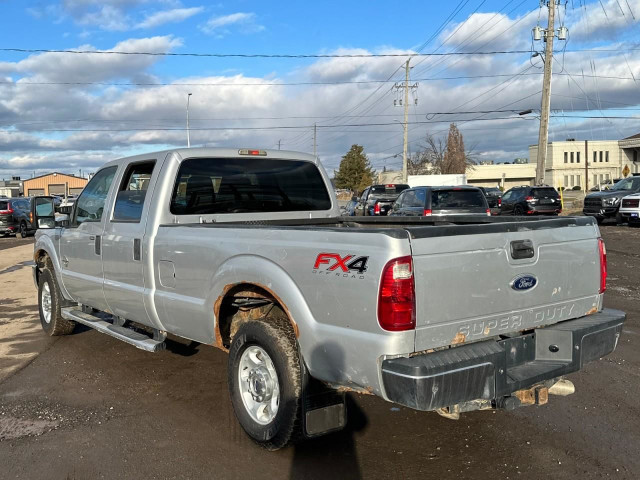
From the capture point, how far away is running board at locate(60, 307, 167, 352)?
4.94m

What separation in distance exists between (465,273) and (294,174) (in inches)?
118

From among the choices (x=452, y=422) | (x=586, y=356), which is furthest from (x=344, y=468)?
(x=586, y=356)

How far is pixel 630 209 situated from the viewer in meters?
20.6

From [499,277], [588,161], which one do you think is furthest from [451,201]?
[588,161]

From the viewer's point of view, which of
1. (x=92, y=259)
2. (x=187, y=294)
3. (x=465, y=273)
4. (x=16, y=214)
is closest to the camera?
(x=465, y=273)

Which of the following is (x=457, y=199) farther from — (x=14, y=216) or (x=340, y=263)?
(x=14, y=216)

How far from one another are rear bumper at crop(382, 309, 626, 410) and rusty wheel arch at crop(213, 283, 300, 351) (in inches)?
33.7

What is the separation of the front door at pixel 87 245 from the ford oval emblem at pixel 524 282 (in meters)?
3.95

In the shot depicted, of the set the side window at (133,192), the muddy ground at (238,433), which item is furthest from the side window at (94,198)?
the muddy ground at (238,433)

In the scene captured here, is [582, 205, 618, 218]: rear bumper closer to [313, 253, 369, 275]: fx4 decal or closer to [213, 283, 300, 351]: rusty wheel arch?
[213, 283, 300, 351]: rusty wheel arch

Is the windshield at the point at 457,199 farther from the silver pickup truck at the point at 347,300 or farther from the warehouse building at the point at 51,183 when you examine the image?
Answer: the warehouse building at the point at 51,183

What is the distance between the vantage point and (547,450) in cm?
385

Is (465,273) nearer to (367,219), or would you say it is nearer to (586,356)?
(586,356)

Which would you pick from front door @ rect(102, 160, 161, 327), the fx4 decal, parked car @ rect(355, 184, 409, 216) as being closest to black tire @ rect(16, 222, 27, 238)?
parked car @ rect(355, 184, 409, 216)
